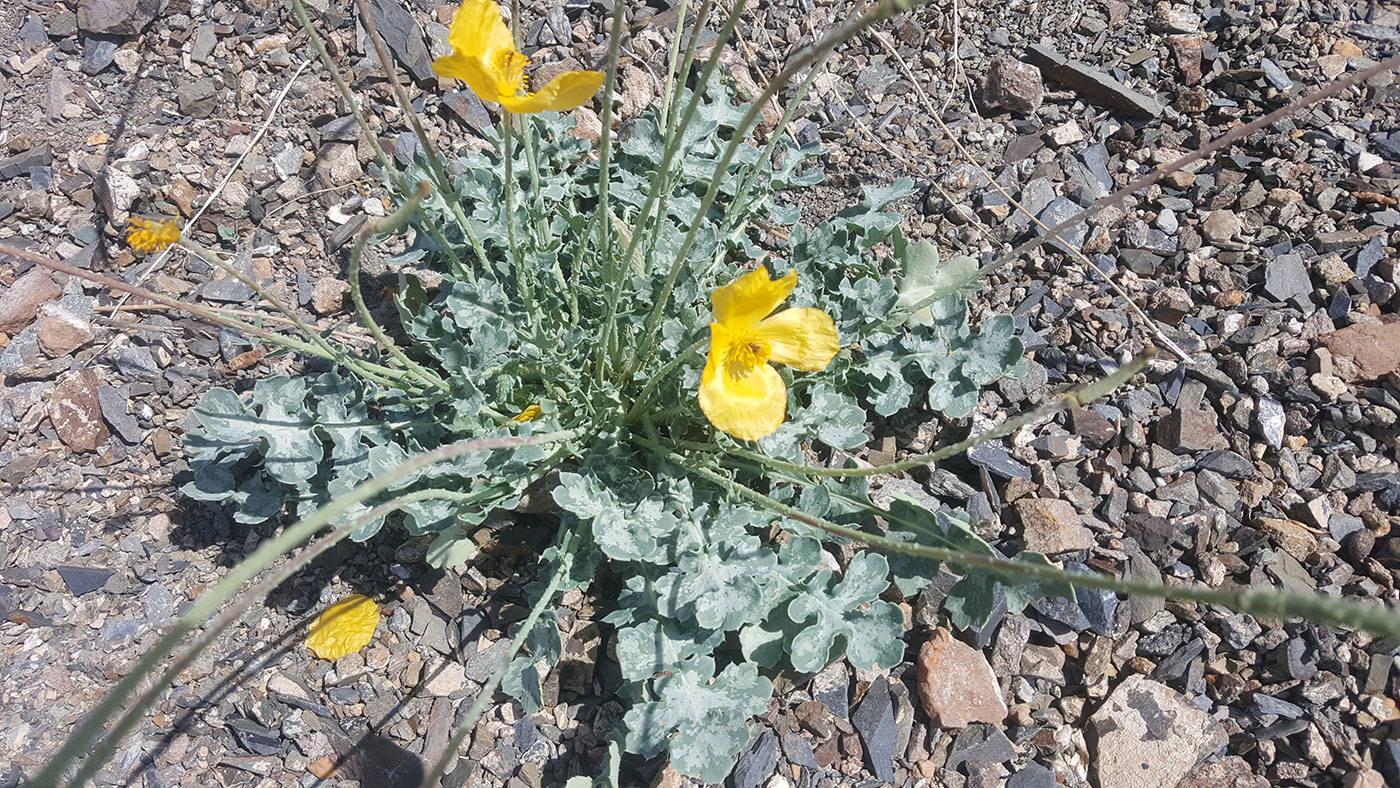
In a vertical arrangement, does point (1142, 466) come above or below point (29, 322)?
below

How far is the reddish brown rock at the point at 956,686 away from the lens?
231 centimetres

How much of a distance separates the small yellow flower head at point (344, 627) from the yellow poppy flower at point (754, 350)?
1.18 metres

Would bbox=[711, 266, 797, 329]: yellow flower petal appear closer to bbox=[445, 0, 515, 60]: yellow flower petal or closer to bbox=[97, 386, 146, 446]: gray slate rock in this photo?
bbox=[445, 0, 515, 60]: yellow flower petal

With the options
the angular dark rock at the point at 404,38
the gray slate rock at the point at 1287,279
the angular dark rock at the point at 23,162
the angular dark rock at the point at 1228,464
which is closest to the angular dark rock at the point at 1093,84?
the gray slate rock at the point at 1287,279

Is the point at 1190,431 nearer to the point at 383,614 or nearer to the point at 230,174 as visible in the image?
the point at 383,614

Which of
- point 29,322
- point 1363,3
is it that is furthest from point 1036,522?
point 29,322

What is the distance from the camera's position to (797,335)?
201 centimetres

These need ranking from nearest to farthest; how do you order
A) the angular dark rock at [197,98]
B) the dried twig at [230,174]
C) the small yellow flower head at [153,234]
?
the small yellow flower head at [153,234] → the dried twig at [230,174] → the angular dark rock at [197,98]

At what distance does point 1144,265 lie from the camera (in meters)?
3.05

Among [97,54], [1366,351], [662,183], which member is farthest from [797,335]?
[97,54]

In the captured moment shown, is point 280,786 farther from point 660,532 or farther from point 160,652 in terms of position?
point 160,652

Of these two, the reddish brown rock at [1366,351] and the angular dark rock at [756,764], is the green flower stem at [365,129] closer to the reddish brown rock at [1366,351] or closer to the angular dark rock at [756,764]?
the angular dark rock at [756,764]

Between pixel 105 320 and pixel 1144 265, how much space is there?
3.23m

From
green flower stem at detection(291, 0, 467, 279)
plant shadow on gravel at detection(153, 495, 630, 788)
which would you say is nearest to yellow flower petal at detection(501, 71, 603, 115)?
green flower stem at detection(291, 0, 467, 279)
